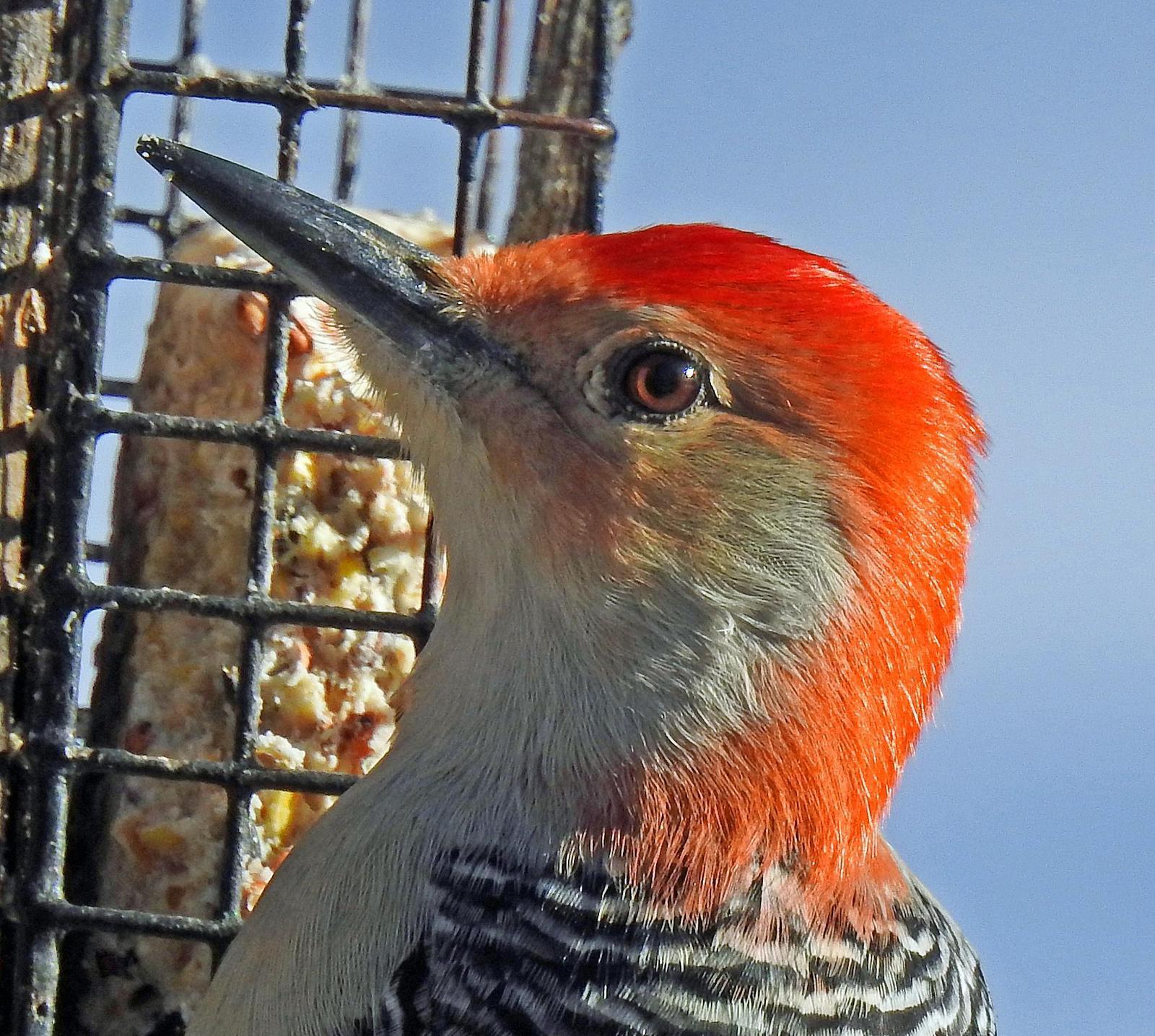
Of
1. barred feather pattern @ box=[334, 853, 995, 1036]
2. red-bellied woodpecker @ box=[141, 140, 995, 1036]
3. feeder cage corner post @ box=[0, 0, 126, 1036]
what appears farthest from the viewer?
feeder cage corner post @ box=[0, 0, 126, 1036]

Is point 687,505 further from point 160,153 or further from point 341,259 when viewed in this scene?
point 160,153

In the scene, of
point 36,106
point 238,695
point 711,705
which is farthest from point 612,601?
point 36,106

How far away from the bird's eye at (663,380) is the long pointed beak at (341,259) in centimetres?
19

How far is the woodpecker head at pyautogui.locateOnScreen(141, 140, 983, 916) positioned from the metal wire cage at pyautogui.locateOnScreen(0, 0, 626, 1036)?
1.42ft

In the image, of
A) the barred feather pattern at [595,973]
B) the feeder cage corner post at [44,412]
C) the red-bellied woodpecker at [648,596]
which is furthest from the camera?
the feeder cage corner post at [44,412]

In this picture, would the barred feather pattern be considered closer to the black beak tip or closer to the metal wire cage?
the metal wire cage

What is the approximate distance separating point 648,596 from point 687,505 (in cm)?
15

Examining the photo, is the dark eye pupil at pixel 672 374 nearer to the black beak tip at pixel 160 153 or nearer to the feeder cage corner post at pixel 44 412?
the black beak tip at pixel 160 153

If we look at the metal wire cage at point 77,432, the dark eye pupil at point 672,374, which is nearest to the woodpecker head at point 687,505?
the dark eye pupil at point 672,374

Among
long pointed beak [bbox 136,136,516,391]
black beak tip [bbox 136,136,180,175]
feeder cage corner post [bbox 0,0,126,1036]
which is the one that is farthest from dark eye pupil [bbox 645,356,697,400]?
feeder cage corner post [bbox 0,0,126,1036]

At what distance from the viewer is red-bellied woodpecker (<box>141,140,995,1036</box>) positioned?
266 centimetres

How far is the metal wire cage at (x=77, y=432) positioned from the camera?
312 cm

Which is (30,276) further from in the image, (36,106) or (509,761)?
(509,761)

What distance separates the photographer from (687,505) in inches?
107
